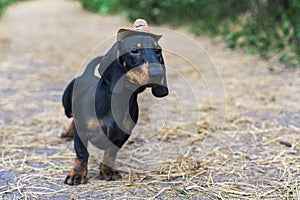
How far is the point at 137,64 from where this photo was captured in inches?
76.4

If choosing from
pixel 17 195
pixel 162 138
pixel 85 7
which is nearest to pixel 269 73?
pixel 162 138

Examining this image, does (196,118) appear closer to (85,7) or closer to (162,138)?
(162,138)

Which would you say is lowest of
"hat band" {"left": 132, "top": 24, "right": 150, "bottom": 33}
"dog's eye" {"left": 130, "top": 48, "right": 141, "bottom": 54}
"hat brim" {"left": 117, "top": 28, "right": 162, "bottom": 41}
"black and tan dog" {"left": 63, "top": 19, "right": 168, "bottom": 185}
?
"black and tan dog" {"left": 63, "top": 19, "right": 168, "bottom": 185}

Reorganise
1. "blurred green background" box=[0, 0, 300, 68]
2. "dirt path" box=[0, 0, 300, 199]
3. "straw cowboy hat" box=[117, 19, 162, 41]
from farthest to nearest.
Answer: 1. "blurred green background" box=[0, 0, 300, 68]
2. "dirt path" box=[0, 0, 300, 199]
3. "straw cowboy hat" box=[117, 19, 162, 41]

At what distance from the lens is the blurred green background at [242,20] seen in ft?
18.7

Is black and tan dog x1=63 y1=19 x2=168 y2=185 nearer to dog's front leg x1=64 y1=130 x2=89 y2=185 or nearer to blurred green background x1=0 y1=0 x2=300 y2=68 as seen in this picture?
dog's front leg x1=64 y1=130 x2=89 y2=185

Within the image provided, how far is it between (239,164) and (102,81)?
1000 mm

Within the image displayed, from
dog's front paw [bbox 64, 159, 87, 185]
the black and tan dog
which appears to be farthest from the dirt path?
the black and tan dog

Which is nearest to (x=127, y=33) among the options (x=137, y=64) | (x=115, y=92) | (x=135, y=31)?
(x=135, y=31)

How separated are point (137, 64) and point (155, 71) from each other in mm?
103

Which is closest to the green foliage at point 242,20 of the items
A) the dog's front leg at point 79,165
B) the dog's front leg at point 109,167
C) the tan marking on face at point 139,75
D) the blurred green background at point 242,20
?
the blurred green background at point 242,20

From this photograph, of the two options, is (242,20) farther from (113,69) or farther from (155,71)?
(155,71)

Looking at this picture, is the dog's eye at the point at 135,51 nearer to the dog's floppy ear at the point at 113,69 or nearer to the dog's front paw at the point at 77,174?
A: the dog's floppy ear at the point at 113,69

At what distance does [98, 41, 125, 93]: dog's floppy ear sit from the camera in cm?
206
